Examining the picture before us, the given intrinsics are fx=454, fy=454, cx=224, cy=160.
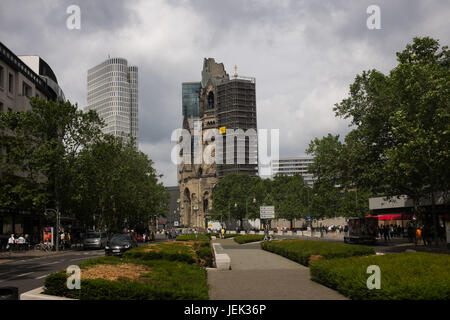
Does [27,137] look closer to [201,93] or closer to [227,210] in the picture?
[227,210]

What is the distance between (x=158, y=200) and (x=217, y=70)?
313ft

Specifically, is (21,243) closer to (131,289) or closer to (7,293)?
(131,289)

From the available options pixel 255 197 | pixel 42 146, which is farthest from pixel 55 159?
pixel 255 197

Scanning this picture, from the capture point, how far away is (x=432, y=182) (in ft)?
103

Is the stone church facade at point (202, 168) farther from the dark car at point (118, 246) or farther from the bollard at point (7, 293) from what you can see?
the bollard at point (7, 293)

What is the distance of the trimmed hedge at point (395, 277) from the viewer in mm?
8992

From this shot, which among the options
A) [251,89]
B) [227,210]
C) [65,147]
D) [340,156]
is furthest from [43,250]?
[251,89]

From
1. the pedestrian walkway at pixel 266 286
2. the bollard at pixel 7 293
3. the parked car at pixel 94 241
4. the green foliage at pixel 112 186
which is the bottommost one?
the parked car at pixel 94 241

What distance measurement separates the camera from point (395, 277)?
10.0 metres

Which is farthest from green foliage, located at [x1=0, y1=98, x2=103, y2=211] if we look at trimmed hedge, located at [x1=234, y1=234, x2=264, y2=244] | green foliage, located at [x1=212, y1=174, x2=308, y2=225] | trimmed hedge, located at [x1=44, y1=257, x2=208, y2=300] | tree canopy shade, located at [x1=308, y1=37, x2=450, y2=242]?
green foliage, located at [x1=212, y1=174, x2=308, y2=225]

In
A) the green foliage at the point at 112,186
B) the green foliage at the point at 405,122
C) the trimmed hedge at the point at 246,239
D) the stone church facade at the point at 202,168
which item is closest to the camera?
the green foliage at the point at 405,122

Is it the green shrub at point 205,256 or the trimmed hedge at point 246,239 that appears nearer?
the green shrub at point 205,256

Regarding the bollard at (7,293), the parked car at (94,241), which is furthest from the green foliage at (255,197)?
the bollard at (7,293)

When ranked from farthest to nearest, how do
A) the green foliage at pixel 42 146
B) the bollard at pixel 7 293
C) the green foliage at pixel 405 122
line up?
the green foliage at pixel 42 146 → the green foliage at pixel 405 122 → the bollard at pixel 7 293
